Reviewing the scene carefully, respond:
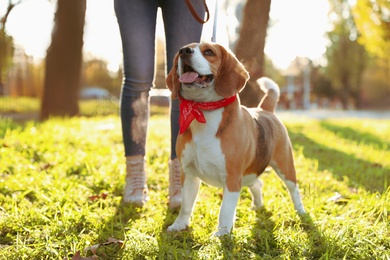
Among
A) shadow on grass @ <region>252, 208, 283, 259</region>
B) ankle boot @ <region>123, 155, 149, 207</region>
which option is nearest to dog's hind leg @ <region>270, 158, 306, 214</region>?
shadow on grass @ <region>252, 208, 283, 259</region>

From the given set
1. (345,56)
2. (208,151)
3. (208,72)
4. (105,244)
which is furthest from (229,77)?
(345,56)

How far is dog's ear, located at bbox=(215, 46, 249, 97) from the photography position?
9.69 feet

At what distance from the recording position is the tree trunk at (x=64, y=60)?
11.5 m

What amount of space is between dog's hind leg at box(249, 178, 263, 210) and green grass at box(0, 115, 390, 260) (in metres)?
0.08

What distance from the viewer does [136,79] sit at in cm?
365

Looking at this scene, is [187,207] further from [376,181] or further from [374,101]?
[374,101]

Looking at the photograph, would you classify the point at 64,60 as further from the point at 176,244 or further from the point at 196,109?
the point at 176,244

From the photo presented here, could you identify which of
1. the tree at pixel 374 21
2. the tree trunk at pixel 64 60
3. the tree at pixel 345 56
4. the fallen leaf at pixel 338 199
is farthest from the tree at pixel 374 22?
the tree at pixel 345 56

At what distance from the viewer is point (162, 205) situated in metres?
3.83

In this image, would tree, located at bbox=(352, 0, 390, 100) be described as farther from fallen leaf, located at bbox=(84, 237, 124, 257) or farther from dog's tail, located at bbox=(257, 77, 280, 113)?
fallen leaf, located at bbox=(84, 237, 124, 257)

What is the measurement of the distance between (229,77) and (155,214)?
127 cm

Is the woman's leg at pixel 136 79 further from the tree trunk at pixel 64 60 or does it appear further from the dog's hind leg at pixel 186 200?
the tree trunk at pixel 64 60

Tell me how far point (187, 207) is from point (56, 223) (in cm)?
91

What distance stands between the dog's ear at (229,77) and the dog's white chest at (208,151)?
0.47ft
